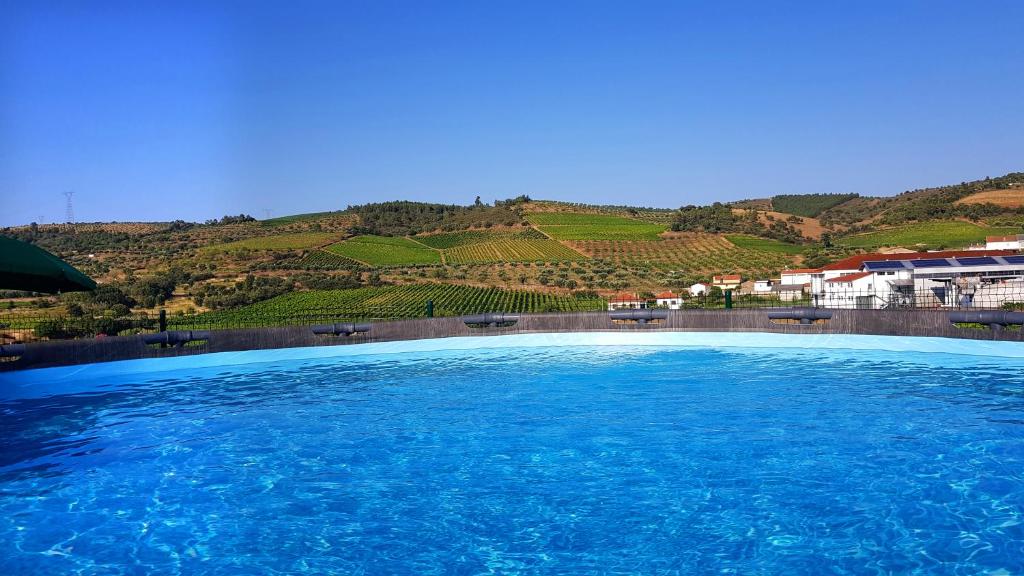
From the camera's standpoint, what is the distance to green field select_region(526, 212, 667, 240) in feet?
247

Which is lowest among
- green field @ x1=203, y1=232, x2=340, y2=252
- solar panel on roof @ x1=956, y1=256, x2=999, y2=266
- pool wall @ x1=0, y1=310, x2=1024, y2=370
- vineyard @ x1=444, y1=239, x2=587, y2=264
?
pool wall @ x1=0, y1=310, x2=1024, y2=370

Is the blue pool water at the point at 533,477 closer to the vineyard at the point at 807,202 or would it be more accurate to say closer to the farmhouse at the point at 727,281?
the farmhouse at the point at 727,281

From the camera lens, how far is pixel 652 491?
20.9 feet

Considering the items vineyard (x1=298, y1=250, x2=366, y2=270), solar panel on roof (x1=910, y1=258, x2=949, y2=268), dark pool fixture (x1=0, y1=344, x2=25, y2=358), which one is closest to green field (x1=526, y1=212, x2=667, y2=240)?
vineyard (x1=298, y1=250, x2=366, y2=270)

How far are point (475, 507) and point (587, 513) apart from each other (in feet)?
3.08

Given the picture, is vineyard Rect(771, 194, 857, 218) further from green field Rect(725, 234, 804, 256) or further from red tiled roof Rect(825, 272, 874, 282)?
red tiled roof Rect(825, 272, 874, 282)

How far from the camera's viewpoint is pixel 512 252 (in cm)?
6775

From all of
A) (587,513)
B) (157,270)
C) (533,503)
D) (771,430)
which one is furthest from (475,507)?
(157,270)

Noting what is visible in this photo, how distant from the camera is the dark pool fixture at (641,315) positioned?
1880 centimetres

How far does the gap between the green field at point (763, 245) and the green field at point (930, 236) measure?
4.66 metres

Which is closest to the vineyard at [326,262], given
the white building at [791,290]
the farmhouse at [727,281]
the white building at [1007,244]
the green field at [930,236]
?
the farmhouse at [727,281]

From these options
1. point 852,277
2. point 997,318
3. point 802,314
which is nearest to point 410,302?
point 852,277

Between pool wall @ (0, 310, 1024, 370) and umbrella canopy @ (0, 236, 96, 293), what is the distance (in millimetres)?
5750

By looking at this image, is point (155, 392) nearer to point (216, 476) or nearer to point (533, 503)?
point (216, 476)
